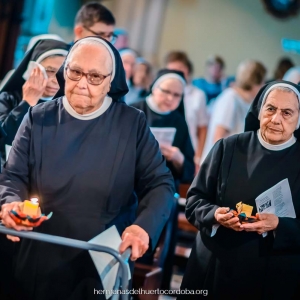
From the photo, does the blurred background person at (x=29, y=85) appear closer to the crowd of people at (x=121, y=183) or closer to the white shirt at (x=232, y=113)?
the crowd of people at (x=121, y=183)

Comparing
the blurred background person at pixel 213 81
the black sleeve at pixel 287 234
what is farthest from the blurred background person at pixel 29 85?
the blurred background person at pixel 213 81

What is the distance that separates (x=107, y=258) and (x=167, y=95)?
2.85m

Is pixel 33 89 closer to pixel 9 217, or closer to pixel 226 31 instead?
pixel 9 217

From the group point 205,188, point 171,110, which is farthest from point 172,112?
point 205,188

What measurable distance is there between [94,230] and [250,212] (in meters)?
0.84

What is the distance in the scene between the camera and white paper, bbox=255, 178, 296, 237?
3.89 m

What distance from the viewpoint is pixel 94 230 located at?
3.63 m

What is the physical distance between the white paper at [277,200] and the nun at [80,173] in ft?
1.90

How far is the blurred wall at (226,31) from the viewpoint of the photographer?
41.6 ft

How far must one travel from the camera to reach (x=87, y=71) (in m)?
3.63

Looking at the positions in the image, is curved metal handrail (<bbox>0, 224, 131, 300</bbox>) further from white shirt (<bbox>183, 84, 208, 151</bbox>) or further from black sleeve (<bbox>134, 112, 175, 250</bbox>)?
white shirt (<bbox>183, 84, 208, 151</bbox>)

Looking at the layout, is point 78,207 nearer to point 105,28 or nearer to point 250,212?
point 250,212

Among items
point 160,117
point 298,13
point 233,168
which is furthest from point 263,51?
point 233,168

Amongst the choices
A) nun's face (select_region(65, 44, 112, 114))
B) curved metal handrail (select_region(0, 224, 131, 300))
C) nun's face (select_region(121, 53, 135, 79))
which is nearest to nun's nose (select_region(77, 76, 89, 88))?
nun's face (select_region(65, 44, 112, 114))
